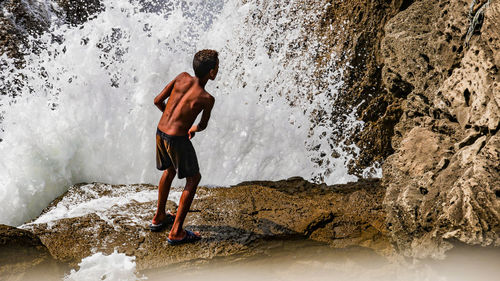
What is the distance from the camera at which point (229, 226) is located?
3.64 metres

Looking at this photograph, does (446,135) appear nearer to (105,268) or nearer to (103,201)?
(105,268)

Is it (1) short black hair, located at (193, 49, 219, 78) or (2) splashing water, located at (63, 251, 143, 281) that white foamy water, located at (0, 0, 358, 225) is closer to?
(2) splashing water, located at (63, 251, 143, 281)

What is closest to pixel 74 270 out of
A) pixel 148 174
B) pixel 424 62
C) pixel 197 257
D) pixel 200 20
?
pixel 197 257

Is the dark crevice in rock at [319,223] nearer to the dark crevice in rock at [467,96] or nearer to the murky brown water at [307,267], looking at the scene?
the murky brown water at [307,267]

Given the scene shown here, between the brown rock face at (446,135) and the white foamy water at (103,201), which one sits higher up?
the brown rock face at (446,135)

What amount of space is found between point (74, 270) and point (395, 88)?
337 cm

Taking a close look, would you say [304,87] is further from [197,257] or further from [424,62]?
[197,257]

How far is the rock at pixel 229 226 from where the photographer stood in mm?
3336

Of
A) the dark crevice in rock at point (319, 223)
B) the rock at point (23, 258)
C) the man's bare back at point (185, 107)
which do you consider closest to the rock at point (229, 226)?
the dark crevice in rock at point (319, 223)

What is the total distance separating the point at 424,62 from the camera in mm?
3922

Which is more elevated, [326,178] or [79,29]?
[79,29]

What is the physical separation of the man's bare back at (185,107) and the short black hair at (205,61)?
3.3 inches

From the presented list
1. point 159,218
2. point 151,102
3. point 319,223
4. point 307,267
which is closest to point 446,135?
point 319,223

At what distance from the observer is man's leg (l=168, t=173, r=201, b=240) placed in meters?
3.29
